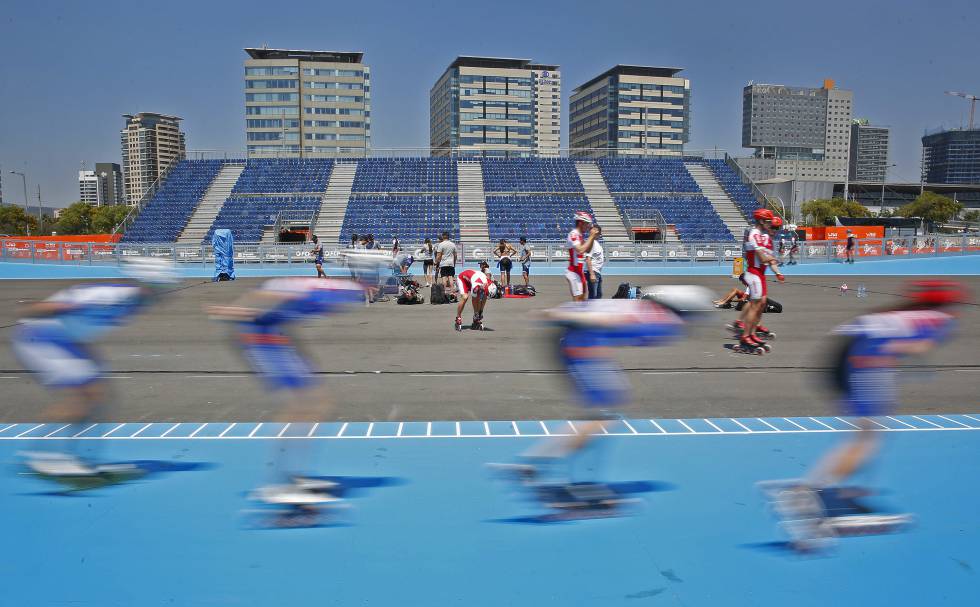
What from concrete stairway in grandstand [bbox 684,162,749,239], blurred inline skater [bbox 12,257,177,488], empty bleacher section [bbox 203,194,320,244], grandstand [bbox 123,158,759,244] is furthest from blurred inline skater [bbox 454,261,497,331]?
concrete stairway in grandstand [bbox 684,162,749,239]

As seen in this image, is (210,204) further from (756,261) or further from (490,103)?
(490,103)

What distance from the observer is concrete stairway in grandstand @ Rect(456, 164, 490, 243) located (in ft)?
143

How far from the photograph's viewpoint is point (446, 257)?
1669cm

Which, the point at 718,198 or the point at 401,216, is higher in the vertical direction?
the point at 718,198

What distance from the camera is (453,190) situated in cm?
4953

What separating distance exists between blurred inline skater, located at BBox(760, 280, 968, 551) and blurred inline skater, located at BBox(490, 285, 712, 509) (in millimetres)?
863

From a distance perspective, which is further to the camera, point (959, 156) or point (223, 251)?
point (959, 156)

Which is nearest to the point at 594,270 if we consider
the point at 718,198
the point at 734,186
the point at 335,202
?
the point at 335,202

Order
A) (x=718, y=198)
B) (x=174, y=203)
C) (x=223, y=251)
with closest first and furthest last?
1. (x=223, y=251)
2. (x=174, y=203)
3. (x=718, y=198)

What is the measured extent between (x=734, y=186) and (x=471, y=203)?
19.3 m

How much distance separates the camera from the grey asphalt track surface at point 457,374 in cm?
697

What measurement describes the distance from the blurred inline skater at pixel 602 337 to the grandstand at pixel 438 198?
36677 mm

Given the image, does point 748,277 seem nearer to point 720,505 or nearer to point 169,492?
point 720,505

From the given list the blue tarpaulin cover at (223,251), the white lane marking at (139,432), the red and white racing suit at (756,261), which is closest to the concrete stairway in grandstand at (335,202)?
the blue tarpaulin cover at (223,251)
